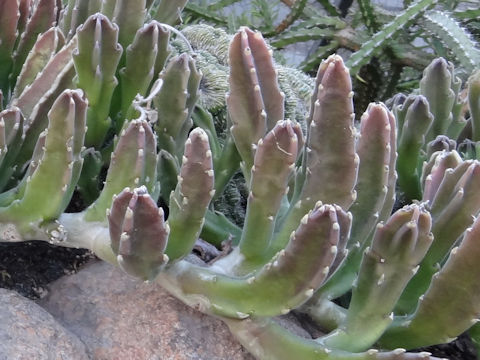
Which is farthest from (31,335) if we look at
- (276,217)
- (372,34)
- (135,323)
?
(372,34)

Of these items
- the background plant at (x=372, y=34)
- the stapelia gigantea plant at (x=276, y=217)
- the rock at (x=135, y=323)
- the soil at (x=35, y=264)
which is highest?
the stapelia gigantea plant at (x=276, y=217)

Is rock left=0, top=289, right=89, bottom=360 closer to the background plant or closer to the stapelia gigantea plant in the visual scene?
the stapelia gigantea plant

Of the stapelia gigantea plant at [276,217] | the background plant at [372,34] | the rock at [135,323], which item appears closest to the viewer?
the stapelia gigantea plant at [276,217]

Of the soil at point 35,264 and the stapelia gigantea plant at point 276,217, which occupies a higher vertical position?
the stapelia gigantea plant at point 276,217

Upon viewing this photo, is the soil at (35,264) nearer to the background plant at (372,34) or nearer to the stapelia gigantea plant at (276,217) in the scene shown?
the stapelia gigantea plant at (276,217)

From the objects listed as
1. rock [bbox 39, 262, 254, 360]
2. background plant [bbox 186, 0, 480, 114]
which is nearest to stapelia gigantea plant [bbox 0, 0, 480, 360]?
rock [bbox 39, 262, 254, 360]

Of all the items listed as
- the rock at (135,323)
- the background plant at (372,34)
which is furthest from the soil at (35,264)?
the background plant at (372,34)
